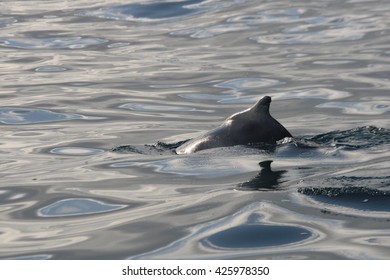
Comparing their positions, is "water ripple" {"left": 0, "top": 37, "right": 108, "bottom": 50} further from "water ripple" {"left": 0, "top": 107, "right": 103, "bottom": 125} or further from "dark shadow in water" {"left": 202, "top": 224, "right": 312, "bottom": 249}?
"dark shadow in water" {"left": 202, "top": 224, "right": 312, "bottom": 249}

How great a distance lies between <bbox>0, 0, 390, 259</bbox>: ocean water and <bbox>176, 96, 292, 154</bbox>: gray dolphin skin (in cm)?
14

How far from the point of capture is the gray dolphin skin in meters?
11.2

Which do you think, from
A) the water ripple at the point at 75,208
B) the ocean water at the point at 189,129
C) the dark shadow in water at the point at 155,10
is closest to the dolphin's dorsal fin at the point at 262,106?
the ocean water at the point at 189,129

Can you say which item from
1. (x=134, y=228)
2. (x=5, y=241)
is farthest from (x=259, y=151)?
(x=5, y=241)

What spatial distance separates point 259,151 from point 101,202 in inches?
81.8

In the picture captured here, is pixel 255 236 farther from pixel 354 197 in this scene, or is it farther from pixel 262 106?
pixel 262 106

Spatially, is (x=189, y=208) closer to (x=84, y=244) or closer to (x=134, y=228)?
(x=134, y=228)

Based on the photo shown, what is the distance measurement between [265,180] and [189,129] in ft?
12.0

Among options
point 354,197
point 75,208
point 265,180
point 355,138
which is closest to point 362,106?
point 355,138

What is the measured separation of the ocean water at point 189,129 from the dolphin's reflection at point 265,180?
Answer: 34 mm

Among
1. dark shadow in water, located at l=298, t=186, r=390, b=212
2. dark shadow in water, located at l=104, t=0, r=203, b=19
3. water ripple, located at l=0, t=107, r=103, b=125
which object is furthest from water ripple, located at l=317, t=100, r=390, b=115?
dark shadow in water, located at l=104, t=0, r=203, b=19

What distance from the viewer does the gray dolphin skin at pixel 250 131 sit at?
1116 cm

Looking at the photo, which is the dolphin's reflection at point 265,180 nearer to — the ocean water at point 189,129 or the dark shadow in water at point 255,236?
the ocean water at point 189,129

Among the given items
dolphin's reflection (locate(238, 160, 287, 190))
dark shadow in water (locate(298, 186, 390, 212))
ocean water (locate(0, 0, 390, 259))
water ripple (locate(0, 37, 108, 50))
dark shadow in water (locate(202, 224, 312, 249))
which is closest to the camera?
Result: dark shadow in water (locate(202, 224, 312, 249))
